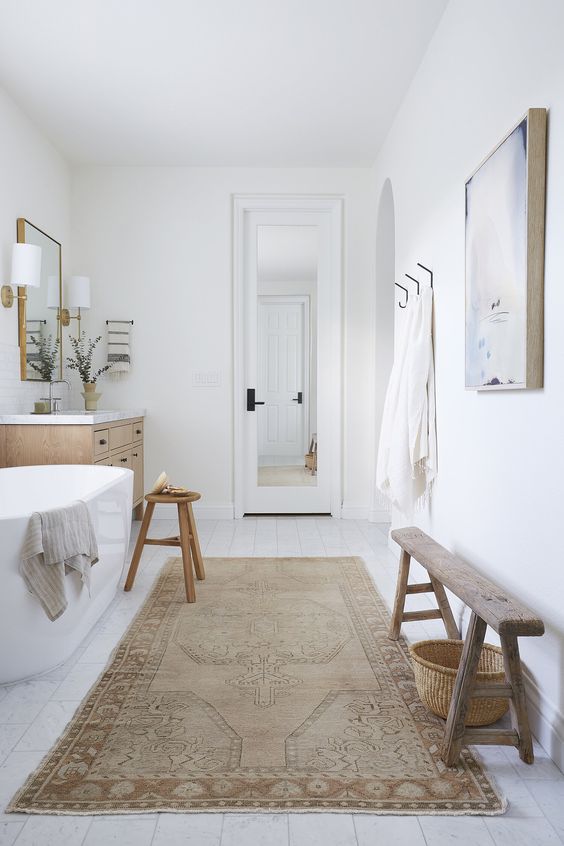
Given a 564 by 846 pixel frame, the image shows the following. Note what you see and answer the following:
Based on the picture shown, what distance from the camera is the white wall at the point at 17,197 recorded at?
12.7 feet

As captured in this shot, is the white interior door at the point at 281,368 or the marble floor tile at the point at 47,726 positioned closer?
the marble floor tile at the point at 47,726

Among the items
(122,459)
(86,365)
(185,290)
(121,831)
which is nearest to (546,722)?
(121,831)

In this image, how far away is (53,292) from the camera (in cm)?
468

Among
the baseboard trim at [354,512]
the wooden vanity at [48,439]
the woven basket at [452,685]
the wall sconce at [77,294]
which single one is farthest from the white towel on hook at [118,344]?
the woven basket at [452,685]

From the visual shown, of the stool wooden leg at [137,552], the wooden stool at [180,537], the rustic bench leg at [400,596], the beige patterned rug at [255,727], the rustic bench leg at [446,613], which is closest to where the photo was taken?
the beige patterned rug at [255,727]

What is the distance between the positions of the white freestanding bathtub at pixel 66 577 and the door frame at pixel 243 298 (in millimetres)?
1935

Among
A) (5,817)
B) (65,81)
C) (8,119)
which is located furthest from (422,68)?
(5,817)

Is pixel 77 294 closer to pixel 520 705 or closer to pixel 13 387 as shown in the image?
→ pixel 13 387

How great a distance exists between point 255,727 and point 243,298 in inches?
148

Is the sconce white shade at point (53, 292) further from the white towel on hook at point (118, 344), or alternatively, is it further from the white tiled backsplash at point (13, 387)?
the white tiled backsplash at point (13, 387)

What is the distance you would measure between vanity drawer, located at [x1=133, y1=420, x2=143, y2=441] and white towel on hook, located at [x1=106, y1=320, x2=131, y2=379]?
48 cm

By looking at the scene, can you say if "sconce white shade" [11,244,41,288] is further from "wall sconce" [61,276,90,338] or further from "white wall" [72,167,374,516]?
"white wall" [72,167,374,516]

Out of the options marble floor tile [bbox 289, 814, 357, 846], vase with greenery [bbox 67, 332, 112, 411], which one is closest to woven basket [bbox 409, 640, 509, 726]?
marble floor tile [bbox 289, 814, 357, 846]

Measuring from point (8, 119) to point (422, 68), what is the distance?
7.75 ft
